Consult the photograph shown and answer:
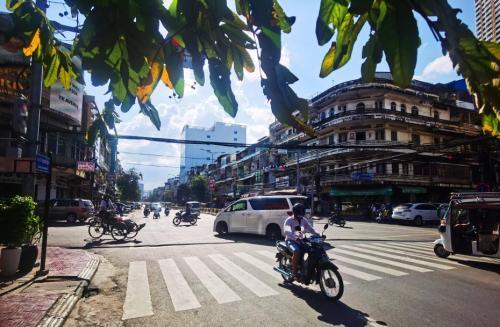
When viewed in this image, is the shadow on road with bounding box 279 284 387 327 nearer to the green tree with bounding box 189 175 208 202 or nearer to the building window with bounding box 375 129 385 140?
the building window with bounding box 375 129 385 140

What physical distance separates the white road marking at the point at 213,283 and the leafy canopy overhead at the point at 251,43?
16.7 feet

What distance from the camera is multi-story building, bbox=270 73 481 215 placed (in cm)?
3778

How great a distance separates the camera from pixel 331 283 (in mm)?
5992

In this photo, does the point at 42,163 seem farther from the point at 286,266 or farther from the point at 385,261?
the point at 385,261

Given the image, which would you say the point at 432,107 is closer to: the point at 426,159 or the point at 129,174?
the point at 426,159

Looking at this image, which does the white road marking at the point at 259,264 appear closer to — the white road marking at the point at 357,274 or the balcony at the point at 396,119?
the white road marking at the point at 357,274

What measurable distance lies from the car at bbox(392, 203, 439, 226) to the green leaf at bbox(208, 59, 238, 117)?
27811mm

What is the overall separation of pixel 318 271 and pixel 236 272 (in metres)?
2.30

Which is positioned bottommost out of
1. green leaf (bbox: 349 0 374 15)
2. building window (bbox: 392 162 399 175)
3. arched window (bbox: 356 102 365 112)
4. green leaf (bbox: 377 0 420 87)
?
green leaf (bbox: 377 0 420 87)

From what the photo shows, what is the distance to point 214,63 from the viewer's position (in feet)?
4.68

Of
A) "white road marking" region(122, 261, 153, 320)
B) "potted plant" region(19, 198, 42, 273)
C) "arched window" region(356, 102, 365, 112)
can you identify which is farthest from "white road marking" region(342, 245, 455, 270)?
"arched window" region(356, 102, 365, 112)

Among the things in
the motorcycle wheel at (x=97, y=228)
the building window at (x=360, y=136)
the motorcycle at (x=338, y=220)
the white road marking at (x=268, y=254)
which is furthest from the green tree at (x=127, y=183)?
the white road marking at (x=268, y=254)

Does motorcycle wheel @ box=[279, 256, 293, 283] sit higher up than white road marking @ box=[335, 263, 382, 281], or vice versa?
motorcycle wheel @ box=[279, 256, 293, 283]

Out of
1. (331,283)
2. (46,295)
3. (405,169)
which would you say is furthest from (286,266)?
(405,169)
